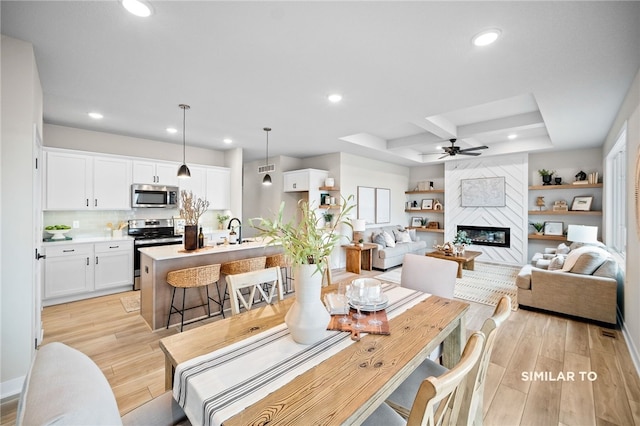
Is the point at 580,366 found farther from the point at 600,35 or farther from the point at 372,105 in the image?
the point at 372,105

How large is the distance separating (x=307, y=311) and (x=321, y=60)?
2.02 meters

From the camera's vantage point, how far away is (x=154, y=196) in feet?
16.3

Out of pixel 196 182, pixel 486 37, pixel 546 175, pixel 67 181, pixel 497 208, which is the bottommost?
pixel 497 208

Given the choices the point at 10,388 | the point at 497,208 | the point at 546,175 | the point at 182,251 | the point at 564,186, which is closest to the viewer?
the point at 10,388

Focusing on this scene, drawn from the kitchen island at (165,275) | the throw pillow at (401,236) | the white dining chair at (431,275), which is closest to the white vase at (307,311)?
the white dining chair at (431,275)

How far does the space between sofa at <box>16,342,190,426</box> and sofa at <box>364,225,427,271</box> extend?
5.56m

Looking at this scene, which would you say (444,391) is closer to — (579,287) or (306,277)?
(306,277)

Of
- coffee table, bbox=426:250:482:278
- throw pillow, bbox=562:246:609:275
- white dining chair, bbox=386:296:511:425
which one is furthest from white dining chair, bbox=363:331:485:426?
coffee table, bbox=426:250:482:278

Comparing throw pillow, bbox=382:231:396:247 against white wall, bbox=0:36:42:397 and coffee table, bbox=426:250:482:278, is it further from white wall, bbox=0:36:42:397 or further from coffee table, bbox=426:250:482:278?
white wall, bbox=0:36:42:397

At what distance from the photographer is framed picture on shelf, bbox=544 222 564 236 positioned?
20.4ft

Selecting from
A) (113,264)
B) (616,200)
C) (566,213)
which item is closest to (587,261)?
(616,200)

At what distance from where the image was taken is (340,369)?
44.9 inches

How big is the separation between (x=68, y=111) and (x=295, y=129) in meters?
2.95

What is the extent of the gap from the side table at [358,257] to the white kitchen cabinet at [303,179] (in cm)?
151
